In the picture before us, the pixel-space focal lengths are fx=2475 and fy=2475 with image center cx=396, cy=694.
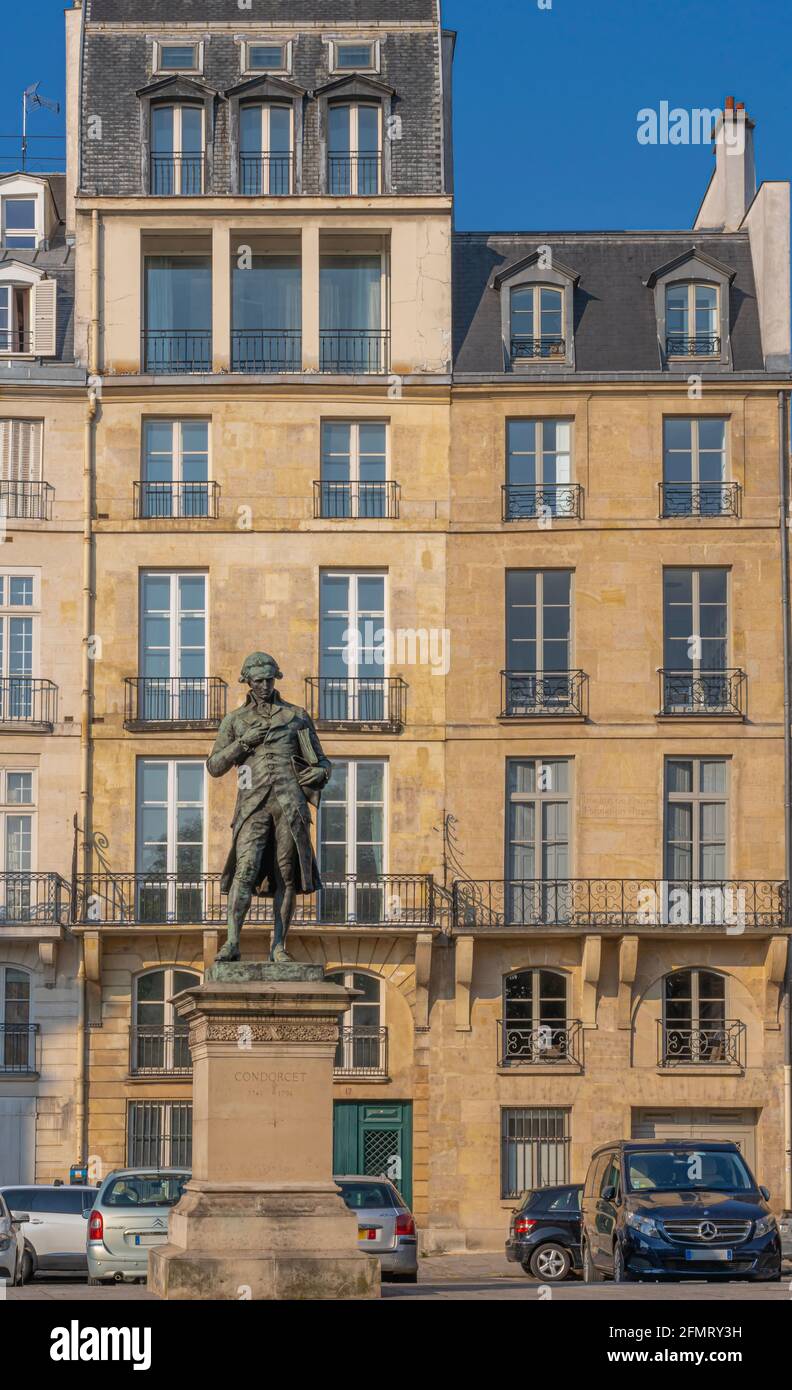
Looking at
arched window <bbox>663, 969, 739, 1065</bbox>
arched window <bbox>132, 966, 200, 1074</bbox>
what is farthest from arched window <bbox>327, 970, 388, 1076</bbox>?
arched window <bbox>663, 969, 739, 1065</bbox>

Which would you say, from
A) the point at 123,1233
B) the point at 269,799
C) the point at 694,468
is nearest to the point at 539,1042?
the point at 694,468

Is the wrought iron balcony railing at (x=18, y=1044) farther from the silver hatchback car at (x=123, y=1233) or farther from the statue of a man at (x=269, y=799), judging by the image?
the statue of a man at (x=269, y=799)

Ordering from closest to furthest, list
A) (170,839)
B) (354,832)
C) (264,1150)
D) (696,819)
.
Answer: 1. (264,1150)
2. (170,839)
3. (354,832)
4. (696,819)

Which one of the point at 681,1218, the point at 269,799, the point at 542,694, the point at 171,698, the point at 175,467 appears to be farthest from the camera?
the point at 175,467

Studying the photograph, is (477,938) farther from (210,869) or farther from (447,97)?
(447,97)

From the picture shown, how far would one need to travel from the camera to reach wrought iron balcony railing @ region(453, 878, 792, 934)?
43.8m

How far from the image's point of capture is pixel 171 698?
44.8 metres

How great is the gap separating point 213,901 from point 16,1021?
161 inches

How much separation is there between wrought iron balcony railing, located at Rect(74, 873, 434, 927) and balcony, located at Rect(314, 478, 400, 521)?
669cm

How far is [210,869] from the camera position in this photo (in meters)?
44.1

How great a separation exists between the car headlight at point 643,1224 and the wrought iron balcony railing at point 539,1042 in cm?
1798

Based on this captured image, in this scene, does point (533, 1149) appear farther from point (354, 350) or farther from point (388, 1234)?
point (354, 350)

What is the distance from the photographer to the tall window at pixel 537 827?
44312mm
